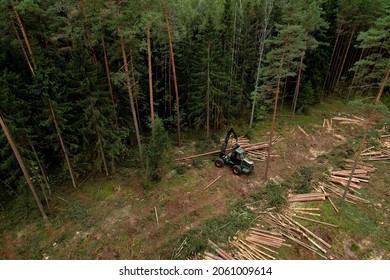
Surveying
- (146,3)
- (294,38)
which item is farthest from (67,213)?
(294,38)

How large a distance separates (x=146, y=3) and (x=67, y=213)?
1423 centimetres

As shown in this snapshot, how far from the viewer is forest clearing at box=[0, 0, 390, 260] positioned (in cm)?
1367

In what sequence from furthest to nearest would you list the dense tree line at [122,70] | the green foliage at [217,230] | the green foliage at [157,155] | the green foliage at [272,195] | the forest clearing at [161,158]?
1. the green foliage at [272,195]
2. the green foliage at [157,155]
3. the dense tree line at [122,70]
4. the forest clearing at [161,158]
5. the green foliage at [217,230]

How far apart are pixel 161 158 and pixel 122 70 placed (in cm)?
805

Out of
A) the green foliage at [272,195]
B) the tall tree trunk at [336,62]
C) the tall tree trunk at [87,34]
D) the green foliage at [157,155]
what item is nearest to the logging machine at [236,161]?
the green foliage at [272,195]

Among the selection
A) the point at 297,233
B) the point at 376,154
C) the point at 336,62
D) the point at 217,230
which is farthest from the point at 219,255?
the point at 336,62

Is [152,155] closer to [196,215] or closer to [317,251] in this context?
[196,215]

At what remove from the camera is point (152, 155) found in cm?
1670

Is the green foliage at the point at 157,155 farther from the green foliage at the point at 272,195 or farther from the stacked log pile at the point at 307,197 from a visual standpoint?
the stacked log pile at the point at 307,197

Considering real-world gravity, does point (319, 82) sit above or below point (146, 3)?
below

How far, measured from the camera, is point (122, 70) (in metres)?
19.3

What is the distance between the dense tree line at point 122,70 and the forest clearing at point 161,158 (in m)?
0.13

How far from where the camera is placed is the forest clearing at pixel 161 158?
13.7 metres

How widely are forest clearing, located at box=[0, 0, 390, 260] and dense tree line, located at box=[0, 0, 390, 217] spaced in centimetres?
13
